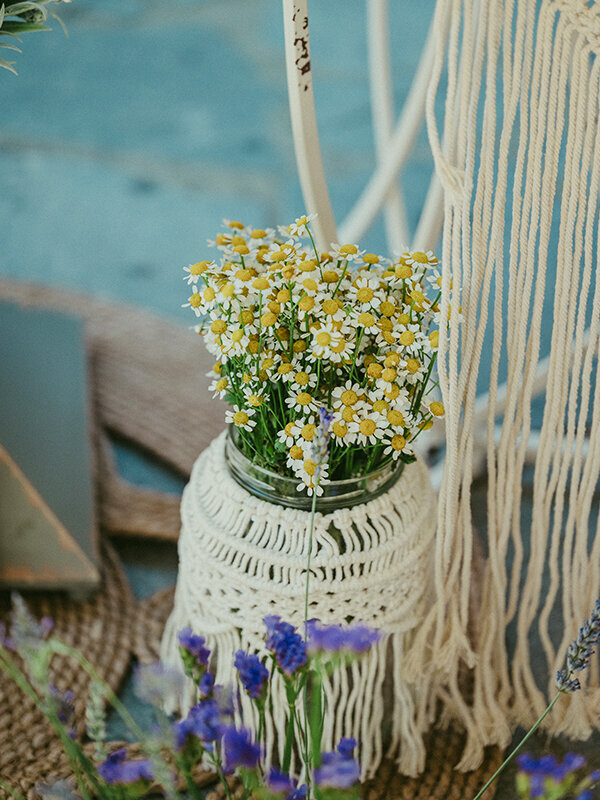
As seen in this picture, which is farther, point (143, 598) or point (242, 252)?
point (143, 598)

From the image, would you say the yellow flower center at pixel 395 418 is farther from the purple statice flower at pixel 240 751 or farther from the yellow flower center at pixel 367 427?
the purple statice flower at pixel 240 751

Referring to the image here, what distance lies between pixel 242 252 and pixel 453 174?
8.5 inches

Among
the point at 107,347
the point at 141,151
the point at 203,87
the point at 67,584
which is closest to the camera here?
the point at 67,584

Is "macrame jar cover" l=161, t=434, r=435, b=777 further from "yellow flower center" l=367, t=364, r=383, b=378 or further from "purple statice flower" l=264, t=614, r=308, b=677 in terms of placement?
"purple statice flower" l=264, t=614, r=308, b=677

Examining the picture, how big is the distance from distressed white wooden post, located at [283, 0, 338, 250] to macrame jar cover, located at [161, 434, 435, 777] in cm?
28

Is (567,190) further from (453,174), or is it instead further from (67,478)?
(67,478)

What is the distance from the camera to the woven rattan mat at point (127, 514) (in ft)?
3.50

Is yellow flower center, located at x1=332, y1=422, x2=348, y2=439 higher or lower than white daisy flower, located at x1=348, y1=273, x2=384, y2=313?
lower

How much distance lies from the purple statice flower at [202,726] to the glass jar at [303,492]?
327mm

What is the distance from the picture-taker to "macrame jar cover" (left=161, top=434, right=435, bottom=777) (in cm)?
90

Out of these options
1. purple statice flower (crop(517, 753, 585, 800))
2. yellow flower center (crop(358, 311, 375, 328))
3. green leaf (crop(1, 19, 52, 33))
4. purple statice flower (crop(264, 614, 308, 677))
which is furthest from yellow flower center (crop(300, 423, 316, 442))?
green leaf (crop(1, 19, 52, 33))

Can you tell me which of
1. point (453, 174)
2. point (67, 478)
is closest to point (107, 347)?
point (67, 478)

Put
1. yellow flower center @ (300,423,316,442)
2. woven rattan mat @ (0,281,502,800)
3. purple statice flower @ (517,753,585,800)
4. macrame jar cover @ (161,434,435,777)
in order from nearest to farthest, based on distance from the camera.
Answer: purple statice flower @ (517,753,585,800), yellow flower center @ (300,423,316,442), macrame jar cover @ (161,434,435,777), woven rattan mat @ (0,281,502,800)

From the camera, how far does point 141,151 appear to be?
2350 mm
